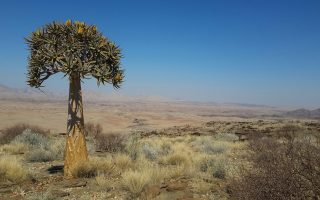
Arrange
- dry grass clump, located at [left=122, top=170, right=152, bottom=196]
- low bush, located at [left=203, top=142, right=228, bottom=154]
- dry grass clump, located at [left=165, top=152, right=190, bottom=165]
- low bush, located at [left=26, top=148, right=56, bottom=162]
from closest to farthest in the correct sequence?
dry grass clump, located at [left=122, top=170, right=152, bottom=196]
dry grass clump, located at [left=165, top=152, right=190, bottom=165]
low bush, located at [left=26, top=148, right=56, bottom=162]
low bush, located at [left=203, top=142, right=228, bottom=154]

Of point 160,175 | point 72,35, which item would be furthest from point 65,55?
point 160,175

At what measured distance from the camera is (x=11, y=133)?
71.1 feet

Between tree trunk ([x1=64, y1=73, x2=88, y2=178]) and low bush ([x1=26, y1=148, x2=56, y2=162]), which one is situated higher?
tree trunk ([x1=64, y1=73, x2=88, y2=178])

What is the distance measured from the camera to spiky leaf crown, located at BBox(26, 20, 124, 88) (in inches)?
368

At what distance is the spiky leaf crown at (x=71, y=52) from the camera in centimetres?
936

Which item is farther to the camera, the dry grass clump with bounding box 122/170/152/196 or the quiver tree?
the quiver tree

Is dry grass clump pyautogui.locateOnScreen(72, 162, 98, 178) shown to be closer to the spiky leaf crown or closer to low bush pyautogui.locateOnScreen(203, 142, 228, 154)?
the spiky leaf crown

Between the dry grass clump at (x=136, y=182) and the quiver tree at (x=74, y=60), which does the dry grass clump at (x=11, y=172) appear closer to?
the quiver tree at (x=74, y=60)

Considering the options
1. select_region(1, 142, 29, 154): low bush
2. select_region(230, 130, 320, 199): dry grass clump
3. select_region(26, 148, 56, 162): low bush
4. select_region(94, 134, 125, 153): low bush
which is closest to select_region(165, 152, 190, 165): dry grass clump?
select_region(94, 134, 125, 153): low bush

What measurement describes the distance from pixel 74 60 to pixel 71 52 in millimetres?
228

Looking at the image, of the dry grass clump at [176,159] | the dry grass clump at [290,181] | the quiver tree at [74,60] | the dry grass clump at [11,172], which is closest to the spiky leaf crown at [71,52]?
the quiver tree at [74,60]

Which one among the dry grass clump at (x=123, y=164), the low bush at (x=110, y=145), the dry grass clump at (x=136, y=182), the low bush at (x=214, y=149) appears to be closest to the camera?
the dry grass clump at (x=136, y=182)

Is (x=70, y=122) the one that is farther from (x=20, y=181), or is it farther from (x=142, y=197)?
(x=142, y=197)

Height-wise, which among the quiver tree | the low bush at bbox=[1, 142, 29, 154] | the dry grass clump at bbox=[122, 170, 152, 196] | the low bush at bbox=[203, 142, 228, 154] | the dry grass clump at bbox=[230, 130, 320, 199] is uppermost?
the quiver tree
